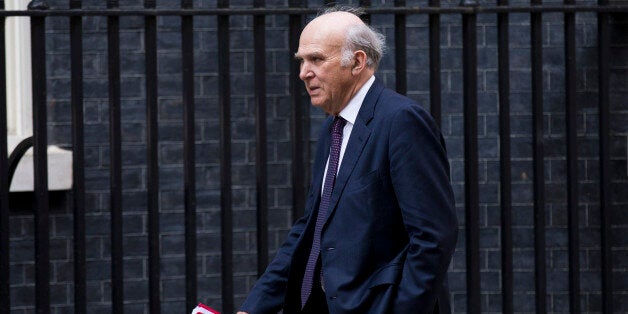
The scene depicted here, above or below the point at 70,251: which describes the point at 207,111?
above

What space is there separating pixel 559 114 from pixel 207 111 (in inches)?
87.2

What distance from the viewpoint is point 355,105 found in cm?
362

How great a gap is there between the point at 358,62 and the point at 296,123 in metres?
1.35

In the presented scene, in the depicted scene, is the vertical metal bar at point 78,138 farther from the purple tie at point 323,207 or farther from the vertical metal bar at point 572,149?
the vertical metal bar at point 572,149

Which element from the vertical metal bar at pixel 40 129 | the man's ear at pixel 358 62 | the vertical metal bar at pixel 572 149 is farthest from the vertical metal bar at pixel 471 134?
the vertical metal bar at pixel 40 129

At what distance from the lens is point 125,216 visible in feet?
23.0

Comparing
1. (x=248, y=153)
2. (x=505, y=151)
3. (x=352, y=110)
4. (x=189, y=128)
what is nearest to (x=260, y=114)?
(x=189, y=128)

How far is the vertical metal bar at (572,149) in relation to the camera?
5.06 meters

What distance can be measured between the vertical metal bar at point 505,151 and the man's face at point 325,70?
1.56m

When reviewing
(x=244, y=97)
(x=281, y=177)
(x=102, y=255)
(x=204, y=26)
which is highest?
(x=204, y=26)

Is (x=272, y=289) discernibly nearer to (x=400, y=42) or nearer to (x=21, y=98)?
(x=400, y=42)

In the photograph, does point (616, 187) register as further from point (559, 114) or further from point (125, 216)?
point (125, 216)

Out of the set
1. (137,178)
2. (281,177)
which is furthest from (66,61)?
(281,177)

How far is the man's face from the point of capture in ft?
11.7
